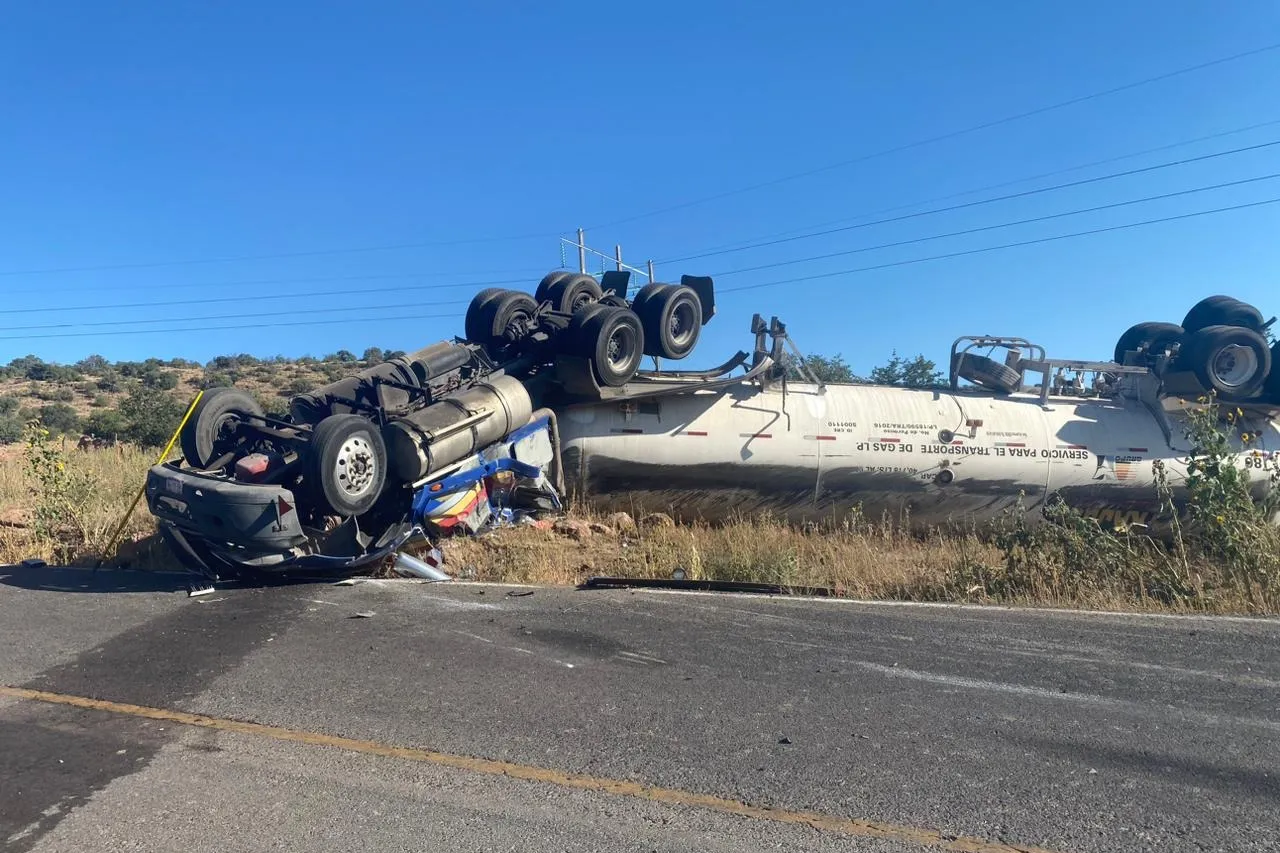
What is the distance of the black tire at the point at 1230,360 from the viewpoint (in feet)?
35.9

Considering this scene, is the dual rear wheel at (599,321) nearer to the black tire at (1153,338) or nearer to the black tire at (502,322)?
the black tire at (502,322)

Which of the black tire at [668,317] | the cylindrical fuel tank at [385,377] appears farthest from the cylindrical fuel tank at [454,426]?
the black tire at [668,317]

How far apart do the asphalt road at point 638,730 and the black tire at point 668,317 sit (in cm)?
489

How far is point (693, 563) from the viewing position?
8.30 metres

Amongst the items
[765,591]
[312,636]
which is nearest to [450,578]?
[312,636]

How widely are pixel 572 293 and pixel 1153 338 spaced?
823cm

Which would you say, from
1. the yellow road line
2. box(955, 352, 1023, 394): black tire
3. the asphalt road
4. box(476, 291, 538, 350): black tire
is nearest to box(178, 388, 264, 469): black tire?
the asphalt road

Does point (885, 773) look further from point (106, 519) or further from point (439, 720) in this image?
point (106, 519)

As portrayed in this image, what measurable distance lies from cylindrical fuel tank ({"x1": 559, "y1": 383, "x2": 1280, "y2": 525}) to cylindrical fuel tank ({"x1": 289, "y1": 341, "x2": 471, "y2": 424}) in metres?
1.76

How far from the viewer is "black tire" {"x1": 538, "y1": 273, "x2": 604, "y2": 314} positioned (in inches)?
423

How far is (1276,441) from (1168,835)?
10.7 m

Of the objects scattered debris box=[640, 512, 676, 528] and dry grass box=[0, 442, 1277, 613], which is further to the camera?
scattered debris box=[640, 512, 676, 528]

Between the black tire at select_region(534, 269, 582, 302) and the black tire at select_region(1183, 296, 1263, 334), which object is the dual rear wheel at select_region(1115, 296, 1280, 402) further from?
the black tire at select_region(534, 269, 582, 302)

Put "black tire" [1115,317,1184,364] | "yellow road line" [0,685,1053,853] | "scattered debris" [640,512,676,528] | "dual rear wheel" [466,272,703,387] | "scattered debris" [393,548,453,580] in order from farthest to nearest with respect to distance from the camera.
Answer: "black tire" [1115,317,1184,364] → "scattered debris" [640,512,676,528] → "dual rear wheel" [466,272,703,387] → "scattered debris" [393,548,453,580] → "yellow road line" [0,685,1053,853]
